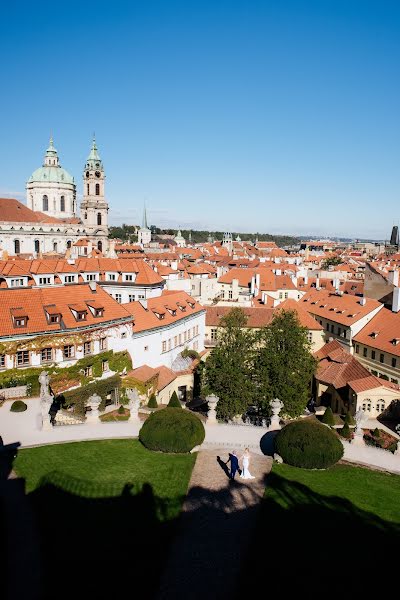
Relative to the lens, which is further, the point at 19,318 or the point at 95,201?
the point at 95,201

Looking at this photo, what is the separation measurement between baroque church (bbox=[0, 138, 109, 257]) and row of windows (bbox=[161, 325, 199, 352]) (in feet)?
193

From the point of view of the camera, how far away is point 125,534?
1770cm

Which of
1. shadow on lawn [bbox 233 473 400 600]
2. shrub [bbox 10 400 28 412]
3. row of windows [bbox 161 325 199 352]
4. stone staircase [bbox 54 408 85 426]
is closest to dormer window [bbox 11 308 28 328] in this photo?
shrub [bbox 10 400 28 412]

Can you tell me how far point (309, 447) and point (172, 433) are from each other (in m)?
6.53

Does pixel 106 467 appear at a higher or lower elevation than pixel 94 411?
lower

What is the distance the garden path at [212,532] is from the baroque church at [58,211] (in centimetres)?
8713

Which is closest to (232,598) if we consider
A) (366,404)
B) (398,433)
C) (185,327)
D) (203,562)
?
(203,562)

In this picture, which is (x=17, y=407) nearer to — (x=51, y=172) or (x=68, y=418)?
(x=68, y=418)

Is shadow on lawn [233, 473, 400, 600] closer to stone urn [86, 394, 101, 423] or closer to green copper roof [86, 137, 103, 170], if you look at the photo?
stone urn [86, 394, 101, 423]

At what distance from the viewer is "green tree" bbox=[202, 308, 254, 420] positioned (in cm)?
3103

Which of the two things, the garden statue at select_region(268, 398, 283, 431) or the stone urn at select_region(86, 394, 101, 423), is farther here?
the garden statue at select_region(268, 398, 283, 431)

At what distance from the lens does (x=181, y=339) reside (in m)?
47.9

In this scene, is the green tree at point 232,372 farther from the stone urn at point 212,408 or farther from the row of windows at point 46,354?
the row of windows at point 46,354

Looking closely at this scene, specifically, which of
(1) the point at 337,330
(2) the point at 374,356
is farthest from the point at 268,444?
(1) the point at 337,330
